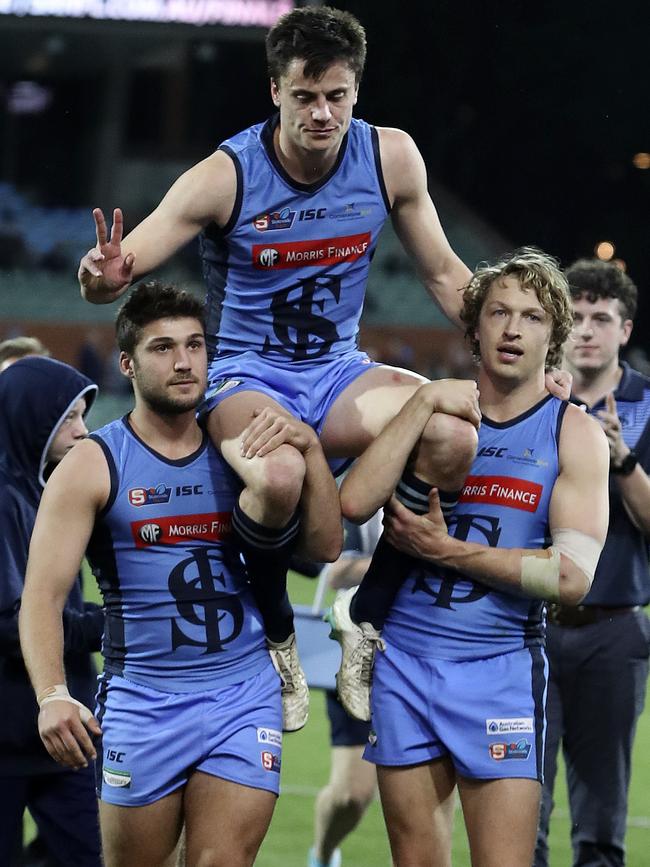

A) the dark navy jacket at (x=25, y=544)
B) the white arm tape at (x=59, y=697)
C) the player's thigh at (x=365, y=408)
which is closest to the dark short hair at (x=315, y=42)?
the player's thigh at (x=365, y=408)

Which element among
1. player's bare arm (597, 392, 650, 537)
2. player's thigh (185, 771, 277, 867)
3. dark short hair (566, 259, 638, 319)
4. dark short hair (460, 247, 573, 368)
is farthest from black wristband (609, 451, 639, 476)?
player's thigh (185, 771, 277, 867)

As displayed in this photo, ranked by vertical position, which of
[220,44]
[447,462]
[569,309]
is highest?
[220,44]

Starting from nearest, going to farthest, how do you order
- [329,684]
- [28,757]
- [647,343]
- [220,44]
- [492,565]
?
[492,565]
[28,757]
[329,684]
[647,343]
[220,44]

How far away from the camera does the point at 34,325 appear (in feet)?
86.2

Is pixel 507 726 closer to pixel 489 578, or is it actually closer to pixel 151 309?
pixel 489 578

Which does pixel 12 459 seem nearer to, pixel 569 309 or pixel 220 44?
pixel 569 309

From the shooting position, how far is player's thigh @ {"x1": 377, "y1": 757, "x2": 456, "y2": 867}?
3861mm

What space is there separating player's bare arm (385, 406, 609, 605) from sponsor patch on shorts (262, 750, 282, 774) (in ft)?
2.27

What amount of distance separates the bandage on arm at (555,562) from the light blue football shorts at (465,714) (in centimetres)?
24

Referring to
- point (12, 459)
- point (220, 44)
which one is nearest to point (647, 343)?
point (220, 44)

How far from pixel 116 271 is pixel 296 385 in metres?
0.68

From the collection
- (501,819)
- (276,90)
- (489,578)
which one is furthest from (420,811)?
(276,90)

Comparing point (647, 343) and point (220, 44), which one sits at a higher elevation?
point (220, 44)

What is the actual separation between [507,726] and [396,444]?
838mm
